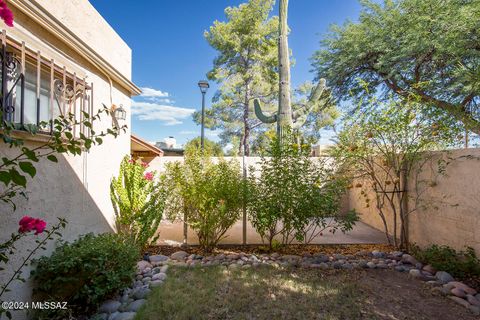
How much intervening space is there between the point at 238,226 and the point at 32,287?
16.9 feet

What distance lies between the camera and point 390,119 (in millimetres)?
4871

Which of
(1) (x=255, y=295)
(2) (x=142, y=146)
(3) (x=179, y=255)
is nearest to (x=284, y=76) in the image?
(2) (x=142, y=146)

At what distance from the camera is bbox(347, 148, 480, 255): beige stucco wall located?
4.06 metres

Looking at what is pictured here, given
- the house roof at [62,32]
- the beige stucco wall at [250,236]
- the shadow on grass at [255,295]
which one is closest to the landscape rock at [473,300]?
the shadow on grass at [255,295]

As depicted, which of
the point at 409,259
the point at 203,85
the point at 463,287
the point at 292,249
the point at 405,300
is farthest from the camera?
the point at 203,85

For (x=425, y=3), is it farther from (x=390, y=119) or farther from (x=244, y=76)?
(x=244, y=76)

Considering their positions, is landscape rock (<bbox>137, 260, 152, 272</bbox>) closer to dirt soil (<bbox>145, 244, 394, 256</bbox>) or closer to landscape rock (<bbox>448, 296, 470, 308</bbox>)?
dirt soil (<bbox>145, 244, 394, 256</bbox>)

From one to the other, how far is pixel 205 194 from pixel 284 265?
1929mm

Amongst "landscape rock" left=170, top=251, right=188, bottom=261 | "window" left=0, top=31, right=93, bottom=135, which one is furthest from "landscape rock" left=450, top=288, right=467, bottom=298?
"window" left=0, top=31, right=93, bottom=135

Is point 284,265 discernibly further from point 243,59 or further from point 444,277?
point 243,59

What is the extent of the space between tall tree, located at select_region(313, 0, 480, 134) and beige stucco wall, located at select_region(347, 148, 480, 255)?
3.30 meters

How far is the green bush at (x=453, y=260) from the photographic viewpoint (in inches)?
152

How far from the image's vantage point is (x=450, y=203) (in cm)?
450

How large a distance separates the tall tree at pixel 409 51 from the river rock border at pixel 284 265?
192 inches
